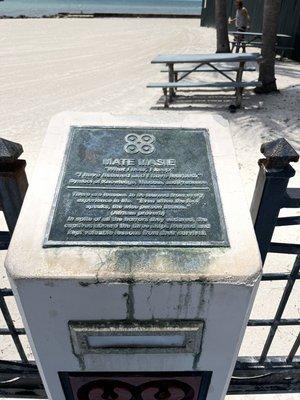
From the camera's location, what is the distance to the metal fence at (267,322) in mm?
1562

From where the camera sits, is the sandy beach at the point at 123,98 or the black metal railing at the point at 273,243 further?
the sandy beach at the point at 123,98

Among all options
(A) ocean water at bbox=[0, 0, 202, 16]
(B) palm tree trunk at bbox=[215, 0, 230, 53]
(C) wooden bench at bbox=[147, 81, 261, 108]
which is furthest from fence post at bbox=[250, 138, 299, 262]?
(A) ocean water at bbox=[0, 0, 202, 16]

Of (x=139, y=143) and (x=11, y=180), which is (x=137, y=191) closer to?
(x=139, y=143)

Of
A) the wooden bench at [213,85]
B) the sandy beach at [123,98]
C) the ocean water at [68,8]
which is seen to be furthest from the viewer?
the ocean water at [68,8]

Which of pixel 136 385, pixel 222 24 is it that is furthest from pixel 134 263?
pixel 222 24

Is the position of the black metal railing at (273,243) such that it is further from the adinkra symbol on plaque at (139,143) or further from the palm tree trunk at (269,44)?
the palm tree trunk at (269,44)

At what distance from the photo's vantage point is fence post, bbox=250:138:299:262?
60.2 inches

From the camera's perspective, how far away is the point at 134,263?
57.5 inches

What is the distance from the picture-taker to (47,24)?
68.8 ft

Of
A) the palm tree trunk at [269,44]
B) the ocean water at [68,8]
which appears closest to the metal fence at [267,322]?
the palm tree trunk at [269,44]

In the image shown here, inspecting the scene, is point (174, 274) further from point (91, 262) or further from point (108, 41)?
point (108, 41)

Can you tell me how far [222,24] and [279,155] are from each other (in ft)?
32.9

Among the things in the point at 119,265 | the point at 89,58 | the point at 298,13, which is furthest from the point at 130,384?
the point at 298,13

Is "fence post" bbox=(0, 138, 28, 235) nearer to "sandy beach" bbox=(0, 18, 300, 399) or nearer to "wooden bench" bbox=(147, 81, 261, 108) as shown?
"sandy beach" bbox=(0, 18, 300, 399)
